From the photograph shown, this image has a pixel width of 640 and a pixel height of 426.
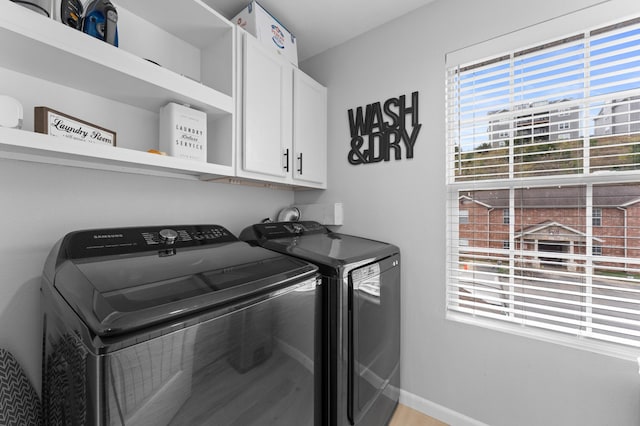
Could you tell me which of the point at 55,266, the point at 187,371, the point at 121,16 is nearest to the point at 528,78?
the point at 187,371

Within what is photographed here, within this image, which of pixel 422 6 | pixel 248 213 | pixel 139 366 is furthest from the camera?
pixel 248 213

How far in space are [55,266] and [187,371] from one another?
0.67 meters

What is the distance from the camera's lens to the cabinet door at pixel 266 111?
1625 millimetres

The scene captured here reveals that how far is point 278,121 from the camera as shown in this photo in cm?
186

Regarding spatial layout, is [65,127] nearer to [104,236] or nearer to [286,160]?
[104,236]

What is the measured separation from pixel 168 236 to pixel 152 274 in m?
0.46

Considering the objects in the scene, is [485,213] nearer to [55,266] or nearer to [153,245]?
[153,245]

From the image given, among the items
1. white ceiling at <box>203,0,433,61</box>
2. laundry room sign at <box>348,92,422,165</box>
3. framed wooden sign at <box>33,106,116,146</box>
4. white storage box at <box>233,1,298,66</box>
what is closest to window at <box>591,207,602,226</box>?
laundry room sign at <box>348,92,422,165</box>

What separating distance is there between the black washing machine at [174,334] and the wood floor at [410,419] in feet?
2.69

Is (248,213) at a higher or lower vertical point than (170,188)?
lower

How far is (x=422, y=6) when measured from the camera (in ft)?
6.14

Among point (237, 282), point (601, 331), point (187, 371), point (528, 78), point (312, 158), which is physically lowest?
point (601, 331)

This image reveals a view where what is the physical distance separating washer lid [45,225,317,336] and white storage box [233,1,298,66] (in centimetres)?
130

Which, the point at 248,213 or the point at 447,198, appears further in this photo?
the point at 248,213
